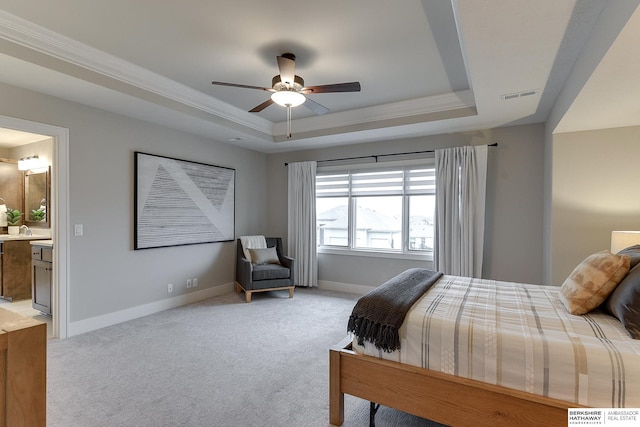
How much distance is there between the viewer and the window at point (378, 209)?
15.8ft

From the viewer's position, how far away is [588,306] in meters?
1.83

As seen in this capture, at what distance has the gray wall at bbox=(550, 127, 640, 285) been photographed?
123 inches

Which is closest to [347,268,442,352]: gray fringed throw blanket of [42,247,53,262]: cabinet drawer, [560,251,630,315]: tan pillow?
[560,251,630,315]: tan pillow

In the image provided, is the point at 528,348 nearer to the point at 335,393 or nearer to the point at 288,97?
the point at 335,393

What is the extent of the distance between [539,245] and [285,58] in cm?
375

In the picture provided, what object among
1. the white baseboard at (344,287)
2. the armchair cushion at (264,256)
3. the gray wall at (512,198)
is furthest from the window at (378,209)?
the armchair cushion at (264,256)

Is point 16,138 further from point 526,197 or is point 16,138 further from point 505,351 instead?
point 526,197

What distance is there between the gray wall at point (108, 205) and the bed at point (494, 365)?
10.0 ft

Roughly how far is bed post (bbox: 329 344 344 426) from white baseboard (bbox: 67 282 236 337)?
2987mm

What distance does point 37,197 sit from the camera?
524 cm

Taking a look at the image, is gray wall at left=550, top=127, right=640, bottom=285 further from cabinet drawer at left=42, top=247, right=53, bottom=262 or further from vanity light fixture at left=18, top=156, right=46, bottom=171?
vanity light fixture at left=18, top=156, right=46, bottom=171

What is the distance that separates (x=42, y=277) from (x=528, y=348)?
15.9 feet

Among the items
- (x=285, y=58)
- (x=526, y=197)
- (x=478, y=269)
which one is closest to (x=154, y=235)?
(x=285, y=58)

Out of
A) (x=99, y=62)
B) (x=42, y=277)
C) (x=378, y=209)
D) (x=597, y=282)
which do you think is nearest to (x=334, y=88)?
(x=99, y=62)
